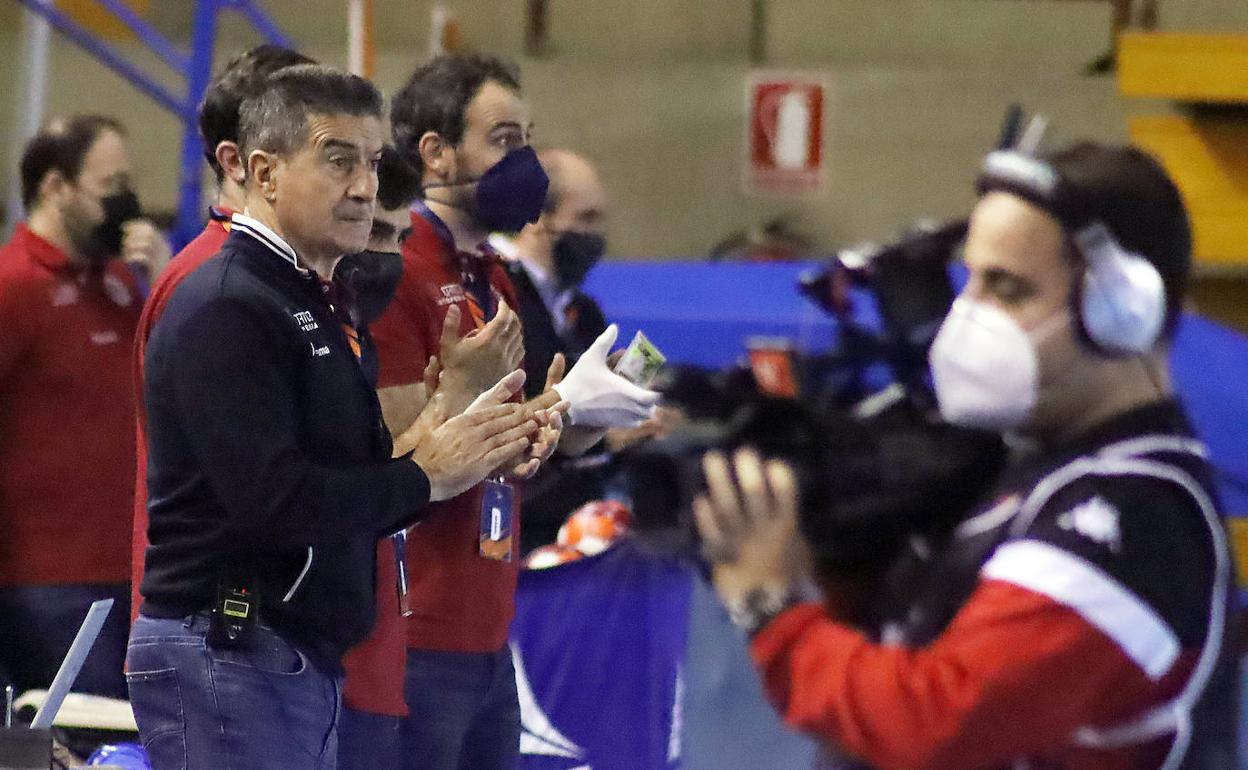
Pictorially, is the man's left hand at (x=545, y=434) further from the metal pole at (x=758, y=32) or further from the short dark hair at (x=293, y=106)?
the metal pole at (x=758, y=32)

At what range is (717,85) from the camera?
31.0 ft

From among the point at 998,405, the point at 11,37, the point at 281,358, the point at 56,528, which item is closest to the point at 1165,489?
the point at 998,405

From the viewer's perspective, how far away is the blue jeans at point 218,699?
2258 mm

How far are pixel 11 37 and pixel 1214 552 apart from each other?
29.2 ft

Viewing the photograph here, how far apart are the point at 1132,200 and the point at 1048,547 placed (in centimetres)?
33

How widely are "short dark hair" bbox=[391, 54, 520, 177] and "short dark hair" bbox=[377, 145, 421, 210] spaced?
0.57 feet

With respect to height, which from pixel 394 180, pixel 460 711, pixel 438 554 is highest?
pixel 394 180

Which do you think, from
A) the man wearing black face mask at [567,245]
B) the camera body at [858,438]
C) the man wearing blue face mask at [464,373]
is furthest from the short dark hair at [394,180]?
the camera body at [858,438]

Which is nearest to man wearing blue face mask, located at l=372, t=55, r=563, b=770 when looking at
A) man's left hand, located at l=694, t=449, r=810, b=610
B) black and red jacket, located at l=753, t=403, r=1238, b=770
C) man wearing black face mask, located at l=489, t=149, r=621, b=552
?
man wearing black face mask, located at l=489, t=149, r=621, b=552

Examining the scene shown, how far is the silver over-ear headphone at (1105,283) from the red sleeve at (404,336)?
4.90ft

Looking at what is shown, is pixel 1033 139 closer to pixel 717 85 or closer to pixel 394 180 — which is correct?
pixel 394 180

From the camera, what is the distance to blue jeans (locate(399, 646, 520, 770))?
2.85 meters

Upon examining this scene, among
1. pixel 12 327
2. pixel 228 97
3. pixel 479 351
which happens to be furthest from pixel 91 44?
pixel 479 351

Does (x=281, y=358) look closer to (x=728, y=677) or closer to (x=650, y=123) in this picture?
(x=728, y=677)
